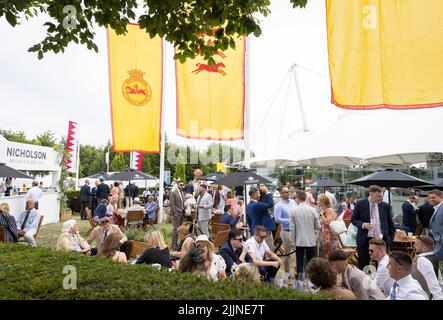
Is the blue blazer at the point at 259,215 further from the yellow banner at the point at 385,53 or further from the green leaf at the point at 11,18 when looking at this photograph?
the green leaf at the point at 11,18

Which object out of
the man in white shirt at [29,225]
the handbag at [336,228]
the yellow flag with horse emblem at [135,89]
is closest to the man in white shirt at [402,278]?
the handbag at [336,228]

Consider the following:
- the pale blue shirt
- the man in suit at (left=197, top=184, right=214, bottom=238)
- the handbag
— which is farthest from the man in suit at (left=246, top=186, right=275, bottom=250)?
the man in suit at (left=197, top=184, right=214, bottom=238)

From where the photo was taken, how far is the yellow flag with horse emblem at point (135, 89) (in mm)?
12094

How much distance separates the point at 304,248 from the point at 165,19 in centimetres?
485

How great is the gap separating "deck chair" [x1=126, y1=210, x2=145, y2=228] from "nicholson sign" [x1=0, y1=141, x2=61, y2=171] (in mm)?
5999

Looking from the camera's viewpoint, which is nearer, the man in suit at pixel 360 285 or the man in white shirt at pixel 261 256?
the man in suit at pixel 360 285

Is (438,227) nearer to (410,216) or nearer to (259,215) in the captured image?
(259,215)

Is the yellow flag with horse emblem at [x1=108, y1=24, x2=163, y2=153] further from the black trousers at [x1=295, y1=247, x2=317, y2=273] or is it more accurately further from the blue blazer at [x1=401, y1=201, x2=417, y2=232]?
the blue blazer at [x1=401, y1=201, x2=417, y2=232]

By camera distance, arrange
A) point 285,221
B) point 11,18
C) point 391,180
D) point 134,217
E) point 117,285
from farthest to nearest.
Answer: point 134,217
point 285,221
point 391,180
point 11,18
point 117,285

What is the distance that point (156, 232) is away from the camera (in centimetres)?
601

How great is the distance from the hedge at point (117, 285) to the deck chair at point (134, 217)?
319 inches

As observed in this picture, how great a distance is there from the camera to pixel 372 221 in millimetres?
6059

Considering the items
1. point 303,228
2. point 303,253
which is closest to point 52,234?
point 303,253

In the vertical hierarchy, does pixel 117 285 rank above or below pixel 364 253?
above
